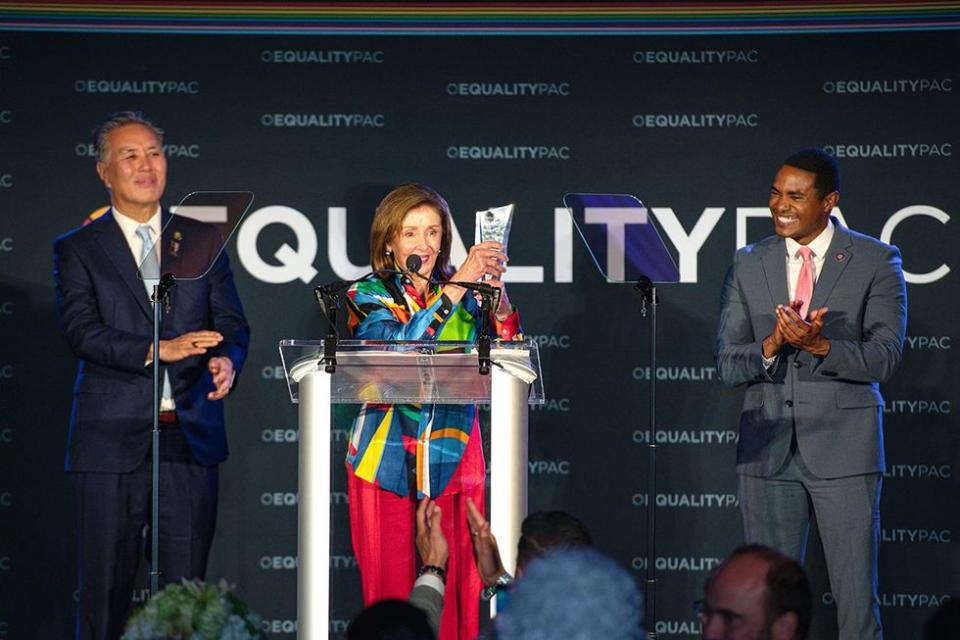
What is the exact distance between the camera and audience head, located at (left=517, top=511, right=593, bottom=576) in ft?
11.8

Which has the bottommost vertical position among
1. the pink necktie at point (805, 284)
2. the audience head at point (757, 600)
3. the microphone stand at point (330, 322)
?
the audience head at point (757, 600)

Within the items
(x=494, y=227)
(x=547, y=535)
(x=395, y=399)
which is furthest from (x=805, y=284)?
(x=547, y=535)

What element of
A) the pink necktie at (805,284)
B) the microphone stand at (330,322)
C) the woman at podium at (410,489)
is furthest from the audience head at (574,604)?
the pink necktie at (805,284)

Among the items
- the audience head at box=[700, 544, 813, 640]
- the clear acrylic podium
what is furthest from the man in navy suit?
the audience head at box=[700, 544, 813, 640]

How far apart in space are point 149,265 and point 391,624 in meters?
3.46

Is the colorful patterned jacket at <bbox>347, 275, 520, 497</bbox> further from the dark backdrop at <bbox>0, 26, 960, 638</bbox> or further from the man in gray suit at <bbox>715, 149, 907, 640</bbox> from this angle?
the dark backdrop at <bbox>0, 26, 960, 638</bbox>

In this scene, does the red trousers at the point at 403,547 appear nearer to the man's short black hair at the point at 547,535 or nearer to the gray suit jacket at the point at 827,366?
the man's short black hair at the point at 547,535

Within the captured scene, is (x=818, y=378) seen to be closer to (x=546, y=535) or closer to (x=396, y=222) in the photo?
(x=396, y=222)

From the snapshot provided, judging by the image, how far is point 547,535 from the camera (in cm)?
367

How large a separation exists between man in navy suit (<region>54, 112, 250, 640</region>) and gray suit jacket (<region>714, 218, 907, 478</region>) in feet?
7.00

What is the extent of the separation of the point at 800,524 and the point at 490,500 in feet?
6.05

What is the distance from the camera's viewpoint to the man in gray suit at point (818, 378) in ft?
17.6

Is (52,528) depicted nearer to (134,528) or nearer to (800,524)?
→ (134,528)

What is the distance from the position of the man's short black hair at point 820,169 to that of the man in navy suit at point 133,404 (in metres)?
2.40
